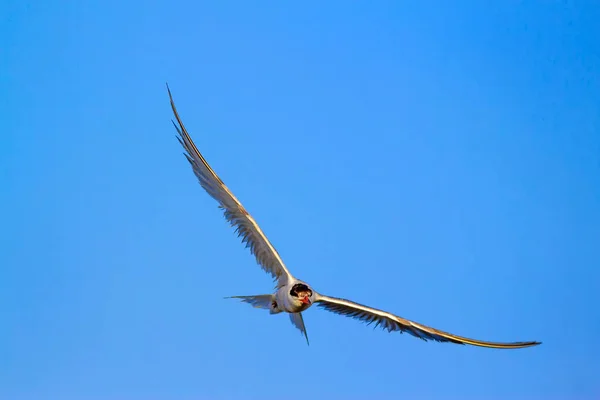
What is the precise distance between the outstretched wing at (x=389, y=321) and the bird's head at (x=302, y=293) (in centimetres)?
35

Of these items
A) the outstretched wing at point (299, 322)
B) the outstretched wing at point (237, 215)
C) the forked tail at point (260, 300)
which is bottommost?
the outstretched wing at point (299, 322)

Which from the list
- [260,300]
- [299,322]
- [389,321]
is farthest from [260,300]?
[389,321]

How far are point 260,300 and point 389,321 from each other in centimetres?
279

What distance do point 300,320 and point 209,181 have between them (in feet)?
11.5

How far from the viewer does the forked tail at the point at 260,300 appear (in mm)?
16209

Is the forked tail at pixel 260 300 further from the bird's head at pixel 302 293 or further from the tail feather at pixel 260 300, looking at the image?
the bird's head at pixel 302 293

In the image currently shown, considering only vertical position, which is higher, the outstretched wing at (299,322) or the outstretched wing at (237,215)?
the outstretched wing at (237,215)

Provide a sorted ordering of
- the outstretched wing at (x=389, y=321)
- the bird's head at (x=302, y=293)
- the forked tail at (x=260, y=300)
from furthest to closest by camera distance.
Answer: the forked tail at (x=260, y=300) → the outstretched wing at (x=389, y=321) → the bird's head at (x=302, y=293)

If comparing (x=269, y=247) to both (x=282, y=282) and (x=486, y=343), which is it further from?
(x=486, y=343)

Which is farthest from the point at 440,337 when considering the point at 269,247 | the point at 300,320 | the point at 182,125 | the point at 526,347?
the point at 182,125

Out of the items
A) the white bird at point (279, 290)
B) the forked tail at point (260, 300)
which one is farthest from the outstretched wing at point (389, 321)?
the forked tail at point (260, 300)

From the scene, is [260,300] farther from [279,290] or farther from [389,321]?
[389,321]

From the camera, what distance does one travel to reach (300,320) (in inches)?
629

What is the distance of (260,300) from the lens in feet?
53.6
